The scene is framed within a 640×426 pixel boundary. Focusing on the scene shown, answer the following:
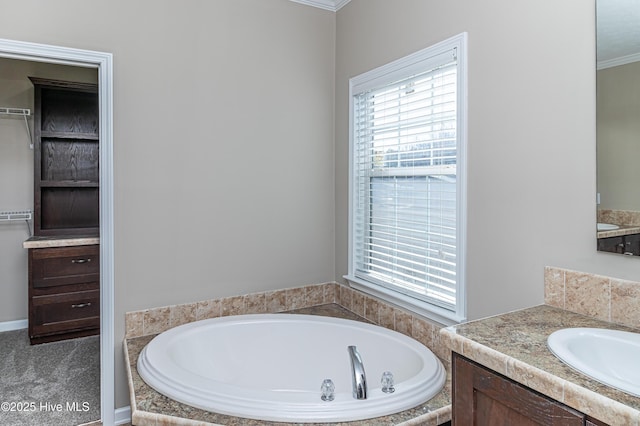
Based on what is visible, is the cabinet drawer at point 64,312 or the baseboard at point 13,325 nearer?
the cabinet drawer at point 64,312

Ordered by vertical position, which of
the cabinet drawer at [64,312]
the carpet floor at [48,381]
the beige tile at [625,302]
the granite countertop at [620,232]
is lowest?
the carpet floor at [48,381]

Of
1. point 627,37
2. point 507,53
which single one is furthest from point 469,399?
point 507,53

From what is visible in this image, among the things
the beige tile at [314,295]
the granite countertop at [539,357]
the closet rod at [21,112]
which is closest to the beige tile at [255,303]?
the beige tile at [314,295]

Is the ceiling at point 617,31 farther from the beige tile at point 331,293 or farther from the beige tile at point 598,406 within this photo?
the beige tile at point 331,293

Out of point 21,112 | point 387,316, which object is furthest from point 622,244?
point 21,112

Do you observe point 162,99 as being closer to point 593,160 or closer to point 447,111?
point 447,111

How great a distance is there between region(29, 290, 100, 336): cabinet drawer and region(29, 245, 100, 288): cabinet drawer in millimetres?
123

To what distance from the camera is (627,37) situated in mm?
1338

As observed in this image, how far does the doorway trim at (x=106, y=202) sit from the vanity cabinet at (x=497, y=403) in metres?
1.92

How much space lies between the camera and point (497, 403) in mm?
1118

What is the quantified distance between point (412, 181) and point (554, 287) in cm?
96

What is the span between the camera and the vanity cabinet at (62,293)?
3.53 m

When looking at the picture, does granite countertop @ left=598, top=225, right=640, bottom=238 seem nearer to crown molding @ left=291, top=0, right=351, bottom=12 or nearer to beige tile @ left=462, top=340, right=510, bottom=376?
beige tile @ left=462, top=340, right=510, bottom=376

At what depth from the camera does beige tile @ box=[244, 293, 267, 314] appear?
2.72 meters
